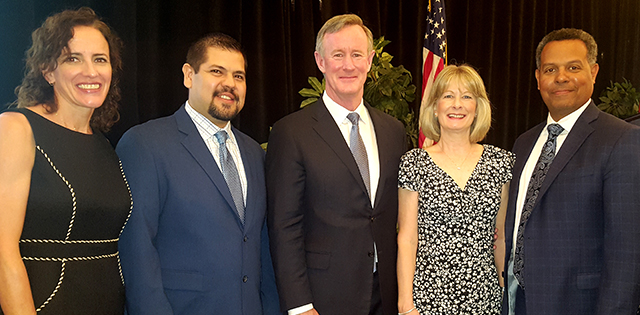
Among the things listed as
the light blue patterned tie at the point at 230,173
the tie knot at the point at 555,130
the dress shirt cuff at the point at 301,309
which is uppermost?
the tie knot at the point at 555,130

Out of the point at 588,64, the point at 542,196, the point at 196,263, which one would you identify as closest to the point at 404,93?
the point at 588,64

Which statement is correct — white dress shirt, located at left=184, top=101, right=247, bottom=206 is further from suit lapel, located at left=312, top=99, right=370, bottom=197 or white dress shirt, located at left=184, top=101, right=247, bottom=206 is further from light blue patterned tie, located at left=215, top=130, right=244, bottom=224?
suit lapel, located at left=312, top=99, right=370, bottom=197

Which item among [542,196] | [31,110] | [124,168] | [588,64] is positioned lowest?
[542,196]

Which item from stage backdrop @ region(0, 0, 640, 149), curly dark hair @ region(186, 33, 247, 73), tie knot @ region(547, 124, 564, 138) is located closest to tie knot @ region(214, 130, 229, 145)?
curly dark hair @ region(186, 33, 247, 73)

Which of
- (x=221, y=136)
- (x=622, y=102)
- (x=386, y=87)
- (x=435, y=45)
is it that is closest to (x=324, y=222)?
(x=221, y=136)

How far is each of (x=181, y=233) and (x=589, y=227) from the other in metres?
1.67

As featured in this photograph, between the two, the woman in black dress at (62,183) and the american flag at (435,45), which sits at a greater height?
the american flag at (435,45)

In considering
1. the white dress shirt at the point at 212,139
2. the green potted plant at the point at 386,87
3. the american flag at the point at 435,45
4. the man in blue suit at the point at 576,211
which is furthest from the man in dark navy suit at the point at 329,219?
the american flag at the point at 435,45

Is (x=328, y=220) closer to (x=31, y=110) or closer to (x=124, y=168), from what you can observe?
(x=124, y=168)

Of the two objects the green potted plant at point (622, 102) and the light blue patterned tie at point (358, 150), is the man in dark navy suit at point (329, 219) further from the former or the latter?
the green potted plant at point (622, 102)

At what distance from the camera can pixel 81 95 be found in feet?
6.18

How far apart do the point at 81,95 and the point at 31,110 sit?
0.58 ft

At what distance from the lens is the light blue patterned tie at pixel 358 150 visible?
2320mm

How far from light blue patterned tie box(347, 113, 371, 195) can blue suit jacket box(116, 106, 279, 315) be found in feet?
1.74
